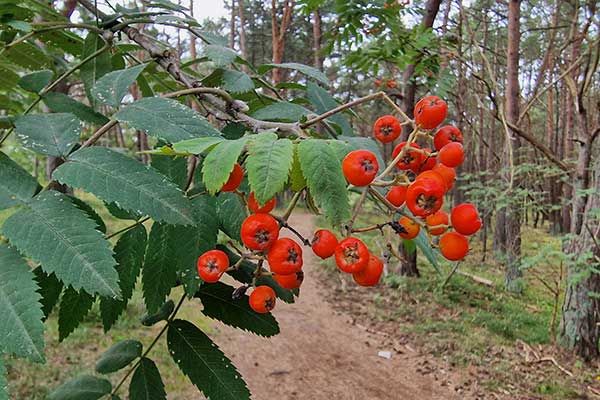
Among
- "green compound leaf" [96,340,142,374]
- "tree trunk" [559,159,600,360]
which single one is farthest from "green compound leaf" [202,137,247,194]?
"tree trunk" [559,159,600,360]

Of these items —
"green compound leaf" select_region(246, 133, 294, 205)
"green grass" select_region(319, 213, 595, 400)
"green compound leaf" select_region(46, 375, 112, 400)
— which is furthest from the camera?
"green grass" select_region(319, 213, 595, 400)

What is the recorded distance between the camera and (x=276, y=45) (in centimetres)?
1423

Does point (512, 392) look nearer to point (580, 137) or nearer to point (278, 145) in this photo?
point (580, 137)

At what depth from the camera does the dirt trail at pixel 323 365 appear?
5020 mm

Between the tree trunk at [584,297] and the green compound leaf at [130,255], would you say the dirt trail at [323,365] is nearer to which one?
the tree trunk at [584,297]

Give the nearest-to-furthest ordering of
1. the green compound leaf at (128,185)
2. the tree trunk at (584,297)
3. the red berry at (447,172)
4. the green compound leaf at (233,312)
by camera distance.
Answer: the green compound leaf at (128,185) → the red berry at (447,172) → the green compound leaf at (233,312) → the tree trunk at (584,297)

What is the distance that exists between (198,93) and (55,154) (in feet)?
1.06

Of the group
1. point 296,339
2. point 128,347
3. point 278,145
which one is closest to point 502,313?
point 296,339

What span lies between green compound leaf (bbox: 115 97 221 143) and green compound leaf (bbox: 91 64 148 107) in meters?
0.10

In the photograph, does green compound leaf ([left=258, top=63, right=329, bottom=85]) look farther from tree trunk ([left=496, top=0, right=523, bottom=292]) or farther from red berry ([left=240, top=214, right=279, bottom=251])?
tree trunk ([left=496, top=0, right=523, bottom=292])

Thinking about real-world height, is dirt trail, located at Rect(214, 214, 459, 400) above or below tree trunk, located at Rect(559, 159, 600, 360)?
below

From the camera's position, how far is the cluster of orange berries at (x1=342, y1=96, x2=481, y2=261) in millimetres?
731

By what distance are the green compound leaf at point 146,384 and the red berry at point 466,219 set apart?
0.91m

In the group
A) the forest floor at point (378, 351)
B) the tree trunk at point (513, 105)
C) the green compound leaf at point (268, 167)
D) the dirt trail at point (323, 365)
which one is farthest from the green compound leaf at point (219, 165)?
the tree trunk at point (513, 105)
